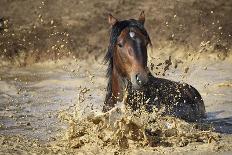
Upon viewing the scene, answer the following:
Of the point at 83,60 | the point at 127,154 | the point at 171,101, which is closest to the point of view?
the point at 127,154

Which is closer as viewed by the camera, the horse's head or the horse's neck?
the horse's head

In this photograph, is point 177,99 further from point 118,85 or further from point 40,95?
point 40,95

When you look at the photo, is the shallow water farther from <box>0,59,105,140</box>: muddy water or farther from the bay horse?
the bay horse

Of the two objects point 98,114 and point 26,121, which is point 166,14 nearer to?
point 26,121

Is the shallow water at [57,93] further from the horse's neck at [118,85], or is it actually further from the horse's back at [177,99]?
the horse's neck at [118,85]

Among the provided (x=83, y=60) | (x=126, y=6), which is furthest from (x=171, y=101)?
(x=126, y=6)

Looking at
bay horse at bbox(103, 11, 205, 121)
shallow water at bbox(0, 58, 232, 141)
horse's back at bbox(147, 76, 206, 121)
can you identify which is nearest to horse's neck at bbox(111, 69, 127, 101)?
bay horse at bbox(103, 11, 205, 121)

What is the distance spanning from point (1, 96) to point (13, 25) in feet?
26.6

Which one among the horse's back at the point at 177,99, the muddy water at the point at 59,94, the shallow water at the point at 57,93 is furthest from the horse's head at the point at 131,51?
the horse's back at the point at 177,99

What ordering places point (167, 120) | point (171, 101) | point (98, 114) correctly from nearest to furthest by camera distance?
point (98, 114), point (167, 120), point (171, 101)

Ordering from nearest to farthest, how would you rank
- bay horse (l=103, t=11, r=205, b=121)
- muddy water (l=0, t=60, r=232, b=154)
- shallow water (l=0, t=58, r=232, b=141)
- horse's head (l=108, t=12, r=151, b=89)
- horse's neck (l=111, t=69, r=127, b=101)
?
horse's head (l=108, t=12, r=151, b=89), bay horse (l=103, t=11, r=205, b=121), horse's neck (l=111, t=69, r=127, b=101), muddy water (l=0, t=60, r=232, b=154), shallow water (l=0, t=58, r=232, b=141)

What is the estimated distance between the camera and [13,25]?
18.1 metres

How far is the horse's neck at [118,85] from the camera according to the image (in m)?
6.33

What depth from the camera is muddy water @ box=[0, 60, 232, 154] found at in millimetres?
7066
